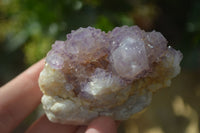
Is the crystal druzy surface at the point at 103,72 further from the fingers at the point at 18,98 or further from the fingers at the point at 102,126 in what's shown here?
the fingers at the point at 18,98

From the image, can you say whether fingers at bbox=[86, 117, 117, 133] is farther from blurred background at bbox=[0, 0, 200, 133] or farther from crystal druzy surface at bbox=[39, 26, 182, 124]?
blurred background at bbox=[0, 0, 200, 133]

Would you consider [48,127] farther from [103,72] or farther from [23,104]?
[103,72]

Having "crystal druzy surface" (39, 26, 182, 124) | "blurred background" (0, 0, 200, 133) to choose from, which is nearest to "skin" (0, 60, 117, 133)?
"crystal druzy surface" (39, 26, 182, 124)

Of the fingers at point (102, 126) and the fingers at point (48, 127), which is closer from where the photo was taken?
the fingers at point (102, 126)

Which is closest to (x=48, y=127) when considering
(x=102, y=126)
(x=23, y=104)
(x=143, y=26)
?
(x=23, y=104)

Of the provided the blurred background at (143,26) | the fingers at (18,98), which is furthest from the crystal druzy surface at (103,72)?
→ the blurred background at (143,26)

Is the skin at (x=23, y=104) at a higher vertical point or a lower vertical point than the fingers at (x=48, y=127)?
higher
